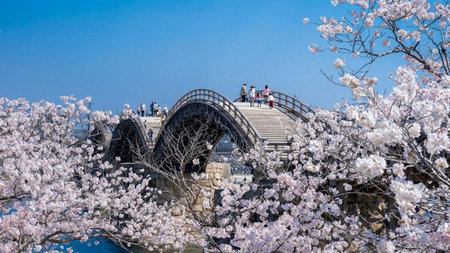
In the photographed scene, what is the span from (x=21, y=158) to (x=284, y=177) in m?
4.35

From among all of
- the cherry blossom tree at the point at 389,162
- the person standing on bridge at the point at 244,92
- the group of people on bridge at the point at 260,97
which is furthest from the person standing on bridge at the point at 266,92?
the cherry blossom tree at the point at 389,162

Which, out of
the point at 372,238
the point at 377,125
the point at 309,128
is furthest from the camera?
the point at 309,128

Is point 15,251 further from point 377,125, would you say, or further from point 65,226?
point 377,125

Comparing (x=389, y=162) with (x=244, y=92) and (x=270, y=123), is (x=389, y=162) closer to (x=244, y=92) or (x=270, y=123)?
(x=270, y=123)

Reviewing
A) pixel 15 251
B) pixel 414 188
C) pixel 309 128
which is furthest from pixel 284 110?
pixel 414 188

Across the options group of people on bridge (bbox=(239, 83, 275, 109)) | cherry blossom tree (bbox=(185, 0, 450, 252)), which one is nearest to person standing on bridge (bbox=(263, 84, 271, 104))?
group of people on bridge (bbox=(239, 83, 275, 109))

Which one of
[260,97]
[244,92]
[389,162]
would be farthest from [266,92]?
[389,162]

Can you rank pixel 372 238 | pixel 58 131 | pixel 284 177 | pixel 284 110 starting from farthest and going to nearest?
pixel 284 110
pixel 58 131
pixel 284 177
pixel 372 238

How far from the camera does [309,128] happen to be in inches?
527

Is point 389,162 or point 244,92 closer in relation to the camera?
point 389,162

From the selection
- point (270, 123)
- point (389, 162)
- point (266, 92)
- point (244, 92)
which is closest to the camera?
point (389, 162)

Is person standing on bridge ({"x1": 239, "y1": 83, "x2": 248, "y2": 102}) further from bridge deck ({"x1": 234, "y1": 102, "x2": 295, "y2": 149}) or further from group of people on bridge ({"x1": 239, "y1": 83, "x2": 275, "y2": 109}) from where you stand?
bridge deck ({"x1": 234, "y1": 102, "x2": 295, "y2": 149})

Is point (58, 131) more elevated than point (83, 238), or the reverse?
point (58, 131)

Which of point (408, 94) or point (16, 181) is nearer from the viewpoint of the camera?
point (408, 94)
